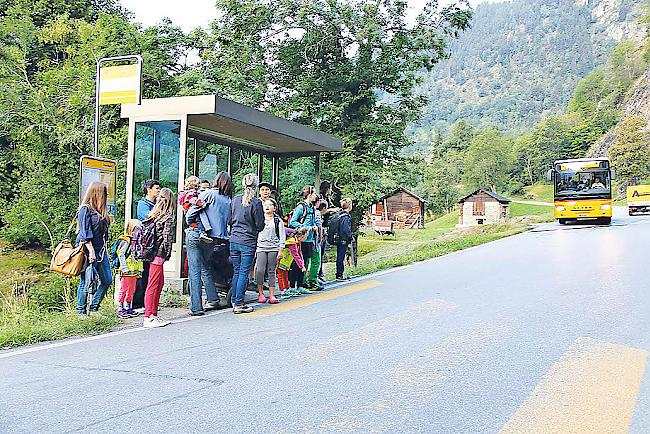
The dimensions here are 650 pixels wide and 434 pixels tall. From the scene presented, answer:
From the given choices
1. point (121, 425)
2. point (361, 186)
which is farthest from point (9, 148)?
point (121, 425)

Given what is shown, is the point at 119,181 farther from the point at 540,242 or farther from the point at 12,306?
the point at 540,242

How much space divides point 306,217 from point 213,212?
259 centimetres

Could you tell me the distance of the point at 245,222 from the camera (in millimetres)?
9133

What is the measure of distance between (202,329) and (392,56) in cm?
1792

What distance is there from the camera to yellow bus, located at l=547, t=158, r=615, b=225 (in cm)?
3145

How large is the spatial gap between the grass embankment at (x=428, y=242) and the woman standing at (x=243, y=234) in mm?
5353

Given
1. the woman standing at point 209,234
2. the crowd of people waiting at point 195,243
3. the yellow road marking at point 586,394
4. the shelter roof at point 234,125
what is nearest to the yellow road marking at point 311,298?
the crowd of people waiting at point 195,243

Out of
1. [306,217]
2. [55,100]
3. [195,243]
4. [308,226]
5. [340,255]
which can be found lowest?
[340,255]

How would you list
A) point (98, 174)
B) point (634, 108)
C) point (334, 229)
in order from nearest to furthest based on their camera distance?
point (98, 174), point (334, 229), point (634, 108)

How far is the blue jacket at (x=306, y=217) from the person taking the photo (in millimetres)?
11273

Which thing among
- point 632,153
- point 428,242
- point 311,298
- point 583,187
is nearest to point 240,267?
point 311,298

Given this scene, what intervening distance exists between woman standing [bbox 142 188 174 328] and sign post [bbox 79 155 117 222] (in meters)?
1.28

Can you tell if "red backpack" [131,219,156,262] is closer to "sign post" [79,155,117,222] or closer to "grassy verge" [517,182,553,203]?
"sign post" [79,155,117,222]

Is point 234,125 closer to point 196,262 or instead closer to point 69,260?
point 196,262
